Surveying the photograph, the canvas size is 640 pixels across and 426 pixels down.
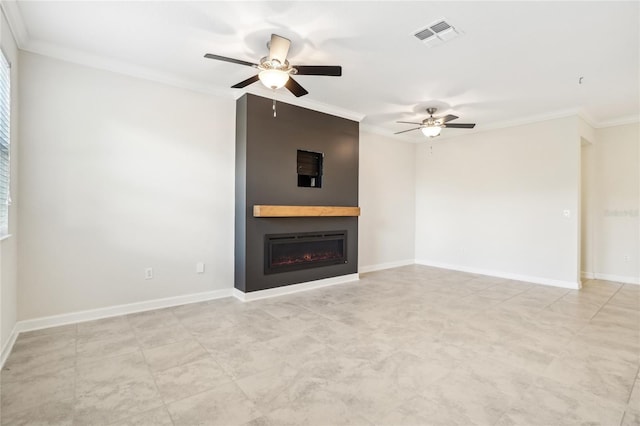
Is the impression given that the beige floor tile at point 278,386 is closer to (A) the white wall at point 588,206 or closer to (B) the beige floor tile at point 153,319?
(B) the beige floor tile at point 153,319

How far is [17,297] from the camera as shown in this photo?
10.1 feet

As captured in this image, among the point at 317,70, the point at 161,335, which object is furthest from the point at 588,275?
the point at 161,335

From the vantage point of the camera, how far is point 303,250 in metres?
4.86

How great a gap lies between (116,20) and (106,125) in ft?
3.98

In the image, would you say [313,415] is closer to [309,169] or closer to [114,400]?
[114,400]

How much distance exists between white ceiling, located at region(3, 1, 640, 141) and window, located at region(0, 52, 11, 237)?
0.48 meters

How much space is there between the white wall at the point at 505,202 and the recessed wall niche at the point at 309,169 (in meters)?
3.25

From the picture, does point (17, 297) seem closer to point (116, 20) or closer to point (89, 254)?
point (89, 254)

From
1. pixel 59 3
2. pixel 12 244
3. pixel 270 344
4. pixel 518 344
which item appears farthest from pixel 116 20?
pixel 518 344

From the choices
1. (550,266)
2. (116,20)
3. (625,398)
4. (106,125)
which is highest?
(116,20)

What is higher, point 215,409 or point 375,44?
point 375,44

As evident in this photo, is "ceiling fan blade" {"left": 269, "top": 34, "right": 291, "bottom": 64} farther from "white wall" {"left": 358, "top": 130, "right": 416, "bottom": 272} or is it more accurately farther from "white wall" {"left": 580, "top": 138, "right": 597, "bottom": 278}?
"white wall" {"left": 580, "top": 138, "right": 597, "bottom": 278}

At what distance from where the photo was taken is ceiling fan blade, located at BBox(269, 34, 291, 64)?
270 cm

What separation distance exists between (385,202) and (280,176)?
290 centimetres
